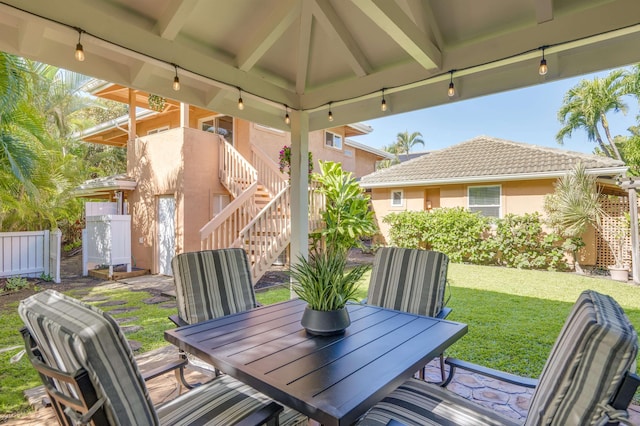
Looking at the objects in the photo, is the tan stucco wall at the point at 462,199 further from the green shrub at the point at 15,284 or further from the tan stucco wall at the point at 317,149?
the green shrub at the point at 15,284

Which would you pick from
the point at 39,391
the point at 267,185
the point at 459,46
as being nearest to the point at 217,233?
the point at 267,185

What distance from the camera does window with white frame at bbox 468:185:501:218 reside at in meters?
10.9

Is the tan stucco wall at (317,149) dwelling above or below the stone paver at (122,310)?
above

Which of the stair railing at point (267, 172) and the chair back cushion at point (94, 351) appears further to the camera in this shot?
the stair railing at point (267, 172)

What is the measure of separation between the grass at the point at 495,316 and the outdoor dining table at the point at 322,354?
6.39 ft

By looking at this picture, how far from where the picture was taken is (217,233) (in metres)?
6.78

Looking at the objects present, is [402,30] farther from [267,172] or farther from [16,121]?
[267,172]

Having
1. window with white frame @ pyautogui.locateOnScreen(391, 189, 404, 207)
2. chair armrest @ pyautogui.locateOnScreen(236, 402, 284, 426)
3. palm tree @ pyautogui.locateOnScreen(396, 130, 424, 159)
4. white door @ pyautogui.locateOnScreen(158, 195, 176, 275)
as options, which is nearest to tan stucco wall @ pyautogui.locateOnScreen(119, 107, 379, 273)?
white door @ pyautogui.locateOnScreen(158, 195, 176, 275)

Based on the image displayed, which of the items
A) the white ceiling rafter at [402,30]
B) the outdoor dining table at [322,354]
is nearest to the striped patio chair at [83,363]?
the outdoor dining table at [322,354]

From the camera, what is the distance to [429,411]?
185 cm

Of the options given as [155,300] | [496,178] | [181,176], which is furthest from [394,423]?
[496,178]

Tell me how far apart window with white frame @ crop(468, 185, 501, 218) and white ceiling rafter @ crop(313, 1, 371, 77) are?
868cm

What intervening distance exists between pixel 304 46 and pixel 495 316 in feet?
15.9

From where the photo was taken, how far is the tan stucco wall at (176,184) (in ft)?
28.6
